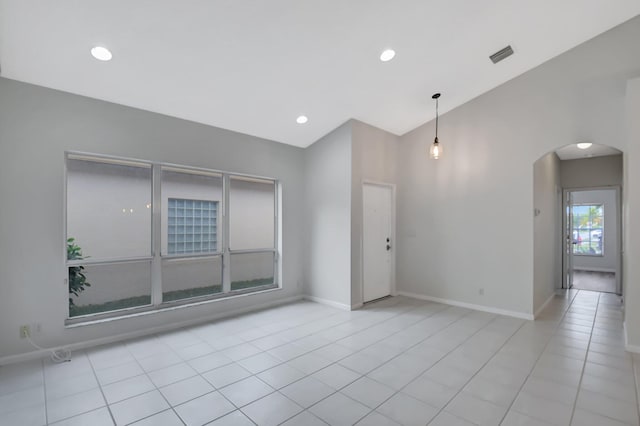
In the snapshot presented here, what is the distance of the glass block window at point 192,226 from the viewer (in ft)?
14.5

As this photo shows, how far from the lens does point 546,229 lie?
17.5 ft

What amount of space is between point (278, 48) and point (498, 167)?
3.65 metres

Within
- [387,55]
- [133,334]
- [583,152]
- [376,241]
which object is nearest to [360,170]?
[376,241]

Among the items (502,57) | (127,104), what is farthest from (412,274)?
(127,104)

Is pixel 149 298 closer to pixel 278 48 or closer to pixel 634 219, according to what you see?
pixel 278 48

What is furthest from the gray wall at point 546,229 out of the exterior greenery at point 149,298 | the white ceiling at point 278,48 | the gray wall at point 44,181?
the gray wall at point 44,181

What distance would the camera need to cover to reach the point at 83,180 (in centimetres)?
364

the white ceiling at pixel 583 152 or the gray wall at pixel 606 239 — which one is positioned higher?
the white ceiling at pixel 583 152

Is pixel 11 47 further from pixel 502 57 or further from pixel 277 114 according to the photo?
pixel 502 57

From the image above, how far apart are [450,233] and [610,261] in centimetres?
727

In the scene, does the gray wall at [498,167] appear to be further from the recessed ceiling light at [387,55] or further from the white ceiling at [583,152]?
the white ceiling at [583,152]

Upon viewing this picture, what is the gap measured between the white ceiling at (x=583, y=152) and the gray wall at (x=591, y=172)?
0.14 meters

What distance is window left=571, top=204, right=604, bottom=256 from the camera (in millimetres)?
9266

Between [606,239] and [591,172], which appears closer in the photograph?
[591,172]
